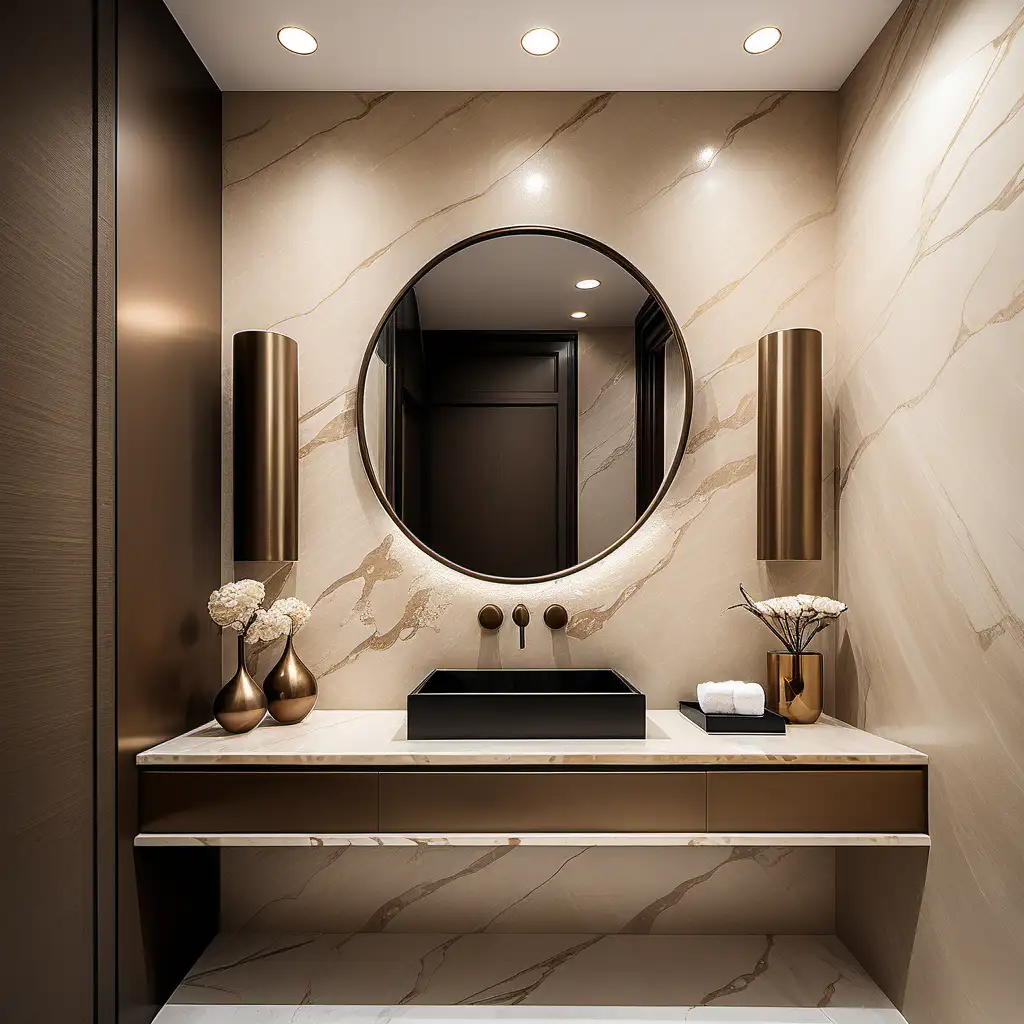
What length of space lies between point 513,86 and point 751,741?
188cm

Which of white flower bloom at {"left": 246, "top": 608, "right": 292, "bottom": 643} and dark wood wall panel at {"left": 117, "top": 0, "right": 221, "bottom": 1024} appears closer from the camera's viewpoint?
dark wood wall panel at {"left": 117, "top": 0, "right": 221, "bottom": 1024}

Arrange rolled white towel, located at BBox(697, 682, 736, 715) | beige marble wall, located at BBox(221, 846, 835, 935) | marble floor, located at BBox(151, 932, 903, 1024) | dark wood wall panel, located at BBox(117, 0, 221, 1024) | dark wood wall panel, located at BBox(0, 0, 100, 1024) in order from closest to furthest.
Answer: dark wood wall panel, located at BBox(0, 0, 100, 1024), dark wood wall panel, located at BBox(117, 0, 221, 1024), marble floor, located at BBox(151, 932, 903, 1024), rolled white towel, located at BBox(697, 682, 736, 715), beige marble wall, located at BBox(221, 846, 835, 935)

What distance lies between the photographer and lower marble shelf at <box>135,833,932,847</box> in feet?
5.17

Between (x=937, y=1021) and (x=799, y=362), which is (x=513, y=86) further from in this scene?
(x=937, y=1021)

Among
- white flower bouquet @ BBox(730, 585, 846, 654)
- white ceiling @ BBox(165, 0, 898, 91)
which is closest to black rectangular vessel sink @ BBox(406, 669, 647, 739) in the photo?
white flower bouquet @ BBox(730, 585, 846, 654)

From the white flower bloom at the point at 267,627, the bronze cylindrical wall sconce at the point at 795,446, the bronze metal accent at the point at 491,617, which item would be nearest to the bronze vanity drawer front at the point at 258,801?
the white flower bloom at the point at 267,627

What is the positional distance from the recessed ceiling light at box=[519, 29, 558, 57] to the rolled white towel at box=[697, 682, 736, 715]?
5.58 ft

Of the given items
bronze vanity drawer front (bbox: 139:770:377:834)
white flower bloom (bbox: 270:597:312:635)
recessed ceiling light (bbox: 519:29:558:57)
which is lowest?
bronze vanity drawer front (bbox: 139:770:377:834)

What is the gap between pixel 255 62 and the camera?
1.99 metres

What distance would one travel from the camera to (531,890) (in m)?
2.06

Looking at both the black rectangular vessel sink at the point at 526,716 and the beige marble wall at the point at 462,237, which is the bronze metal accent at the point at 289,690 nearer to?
the beige marble wall at the point at 462,237

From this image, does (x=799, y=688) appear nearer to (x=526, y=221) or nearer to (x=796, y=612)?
(x=796, y=612)

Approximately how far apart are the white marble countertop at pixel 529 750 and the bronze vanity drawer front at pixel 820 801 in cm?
3

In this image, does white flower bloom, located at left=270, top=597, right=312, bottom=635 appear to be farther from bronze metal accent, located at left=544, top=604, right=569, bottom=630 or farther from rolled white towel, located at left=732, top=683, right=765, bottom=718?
rolled white towel, located at left=732, top=683, right=765, bottom=718
